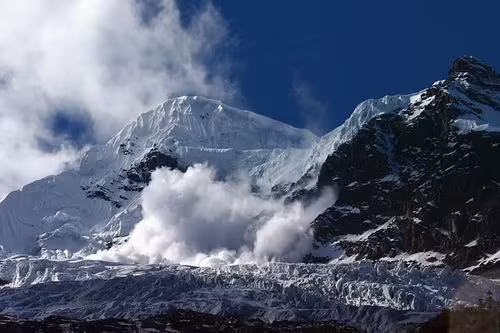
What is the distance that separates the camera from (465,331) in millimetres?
191625

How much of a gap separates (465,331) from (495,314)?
6303mm

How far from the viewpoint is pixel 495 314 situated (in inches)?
7515
